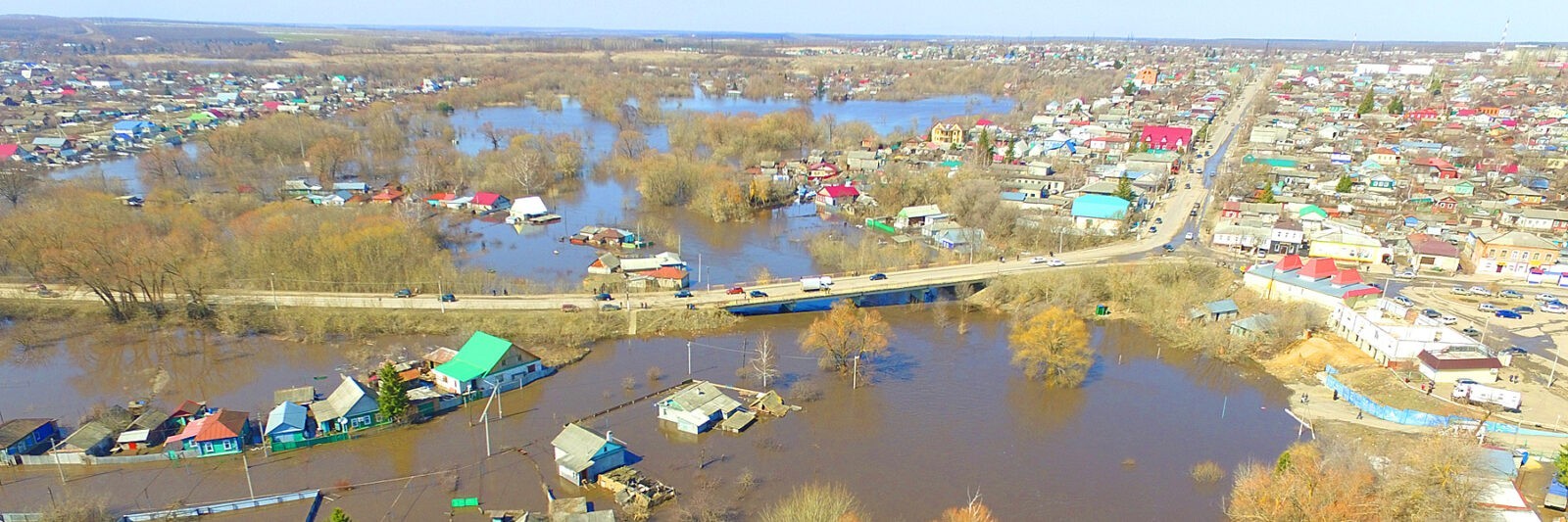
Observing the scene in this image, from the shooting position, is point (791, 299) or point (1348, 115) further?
point (1348, 115)

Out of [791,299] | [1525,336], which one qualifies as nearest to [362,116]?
[791,299]

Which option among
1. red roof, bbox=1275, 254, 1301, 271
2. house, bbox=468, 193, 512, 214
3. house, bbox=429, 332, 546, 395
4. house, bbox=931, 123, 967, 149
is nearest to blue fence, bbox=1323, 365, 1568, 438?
red roof, bbox=1275, 254, 1301, 271

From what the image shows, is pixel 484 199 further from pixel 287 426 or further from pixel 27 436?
pixel 27 436

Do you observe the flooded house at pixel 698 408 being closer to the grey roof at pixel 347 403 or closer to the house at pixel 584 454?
the house at pixel 584 454

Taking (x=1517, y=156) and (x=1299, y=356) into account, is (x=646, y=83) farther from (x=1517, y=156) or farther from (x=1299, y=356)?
(x=1299, y=356)

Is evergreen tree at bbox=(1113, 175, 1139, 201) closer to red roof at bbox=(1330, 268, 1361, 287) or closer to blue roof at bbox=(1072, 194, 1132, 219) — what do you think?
blue roof at bbox=(1072, 194, 1132, 219)

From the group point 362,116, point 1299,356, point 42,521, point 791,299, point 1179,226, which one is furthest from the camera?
point 362,116
